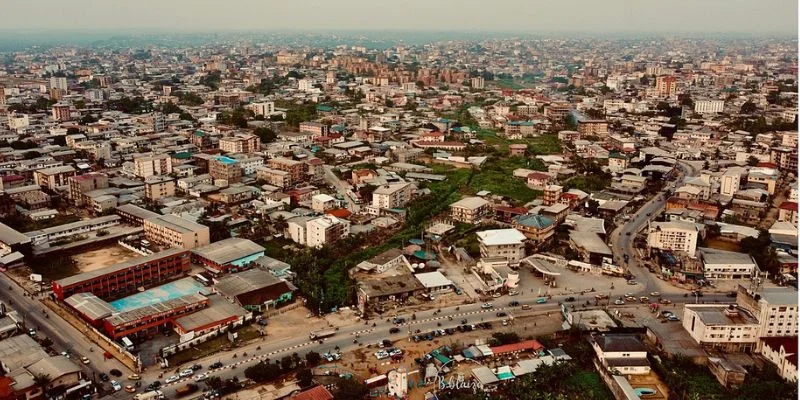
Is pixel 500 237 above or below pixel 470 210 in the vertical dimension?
below

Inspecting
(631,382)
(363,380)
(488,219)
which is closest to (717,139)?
(488,219)

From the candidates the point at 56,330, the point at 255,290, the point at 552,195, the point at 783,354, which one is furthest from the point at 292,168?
the point at 783,354

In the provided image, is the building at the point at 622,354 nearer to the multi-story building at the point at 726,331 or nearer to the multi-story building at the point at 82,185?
the multi-story building at the point at 726,331

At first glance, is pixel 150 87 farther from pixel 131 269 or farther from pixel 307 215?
pixel 131 269

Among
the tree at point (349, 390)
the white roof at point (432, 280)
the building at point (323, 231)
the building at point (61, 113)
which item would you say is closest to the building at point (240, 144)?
the building at point (323, 231)

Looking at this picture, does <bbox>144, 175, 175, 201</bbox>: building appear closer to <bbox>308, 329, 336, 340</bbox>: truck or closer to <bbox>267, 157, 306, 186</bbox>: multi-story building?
<bbox>267, 157, 306, 186</bbox>: multi-story building

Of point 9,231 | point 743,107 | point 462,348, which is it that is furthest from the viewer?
point 743,107

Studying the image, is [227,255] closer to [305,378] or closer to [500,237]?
[305,378]
